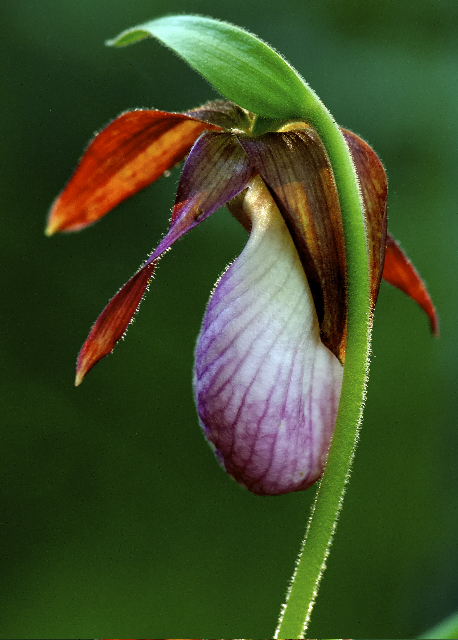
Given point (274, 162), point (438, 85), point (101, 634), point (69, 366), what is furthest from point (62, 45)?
point (101, 634)

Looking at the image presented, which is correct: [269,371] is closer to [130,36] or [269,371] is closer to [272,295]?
[272,295]

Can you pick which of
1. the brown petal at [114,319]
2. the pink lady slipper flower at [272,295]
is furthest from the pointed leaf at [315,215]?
the brown petal at [114,319]

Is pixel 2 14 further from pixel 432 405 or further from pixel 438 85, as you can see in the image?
pixel 432 405

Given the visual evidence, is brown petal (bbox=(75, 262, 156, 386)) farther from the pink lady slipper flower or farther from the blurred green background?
the blurred green background

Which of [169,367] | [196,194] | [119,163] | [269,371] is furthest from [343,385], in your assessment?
[169,367]

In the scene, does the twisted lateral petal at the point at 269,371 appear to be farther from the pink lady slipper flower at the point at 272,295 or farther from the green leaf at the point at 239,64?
the green leaf at the point at 239,64

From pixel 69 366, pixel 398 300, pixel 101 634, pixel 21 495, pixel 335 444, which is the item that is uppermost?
pixel 335 444

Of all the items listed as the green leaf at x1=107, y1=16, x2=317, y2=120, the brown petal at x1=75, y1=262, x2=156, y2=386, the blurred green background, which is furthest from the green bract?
the blurred green background
